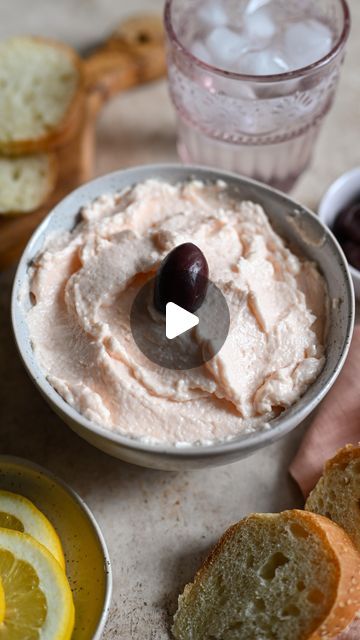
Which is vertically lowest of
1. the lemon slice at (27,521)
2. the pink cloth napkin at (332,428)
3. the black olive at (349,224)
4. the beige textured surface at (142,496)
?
the beige textured surface at (142,496)

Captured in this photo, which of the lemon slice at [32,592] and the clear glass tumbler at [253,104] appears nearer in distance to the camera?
the lemon slice at [32,592]

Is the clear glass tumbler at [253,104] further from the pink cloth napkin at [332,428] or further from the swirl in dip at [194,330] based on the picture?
the pink cloth napkin at [332,428]

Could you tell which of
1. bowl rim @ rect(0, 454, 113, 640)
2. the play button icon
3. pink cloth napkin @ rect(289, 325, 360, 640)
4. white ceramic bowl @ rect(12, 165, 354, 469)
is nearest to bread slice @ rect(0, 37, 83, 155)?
white ceramic bowl @ rect(12, 165, 354, 469)

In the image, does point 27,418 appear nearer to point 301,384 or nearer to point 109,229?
point 109,229

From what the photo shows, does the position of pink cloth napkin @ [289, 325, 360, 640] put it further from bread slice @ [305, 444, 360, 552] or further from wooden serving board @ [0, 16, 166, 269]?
wooden serving board @ [0, 16, 166, 269]

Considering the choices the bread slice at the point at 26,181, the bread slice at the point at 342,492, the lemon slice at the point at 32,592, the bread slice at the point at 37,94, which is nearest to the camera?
the lemon slice at the point at 32,592

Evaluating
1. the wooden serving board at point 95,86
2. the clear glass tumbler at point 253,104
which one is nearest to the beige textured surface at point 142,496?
the wooden serving board at point 95,86
